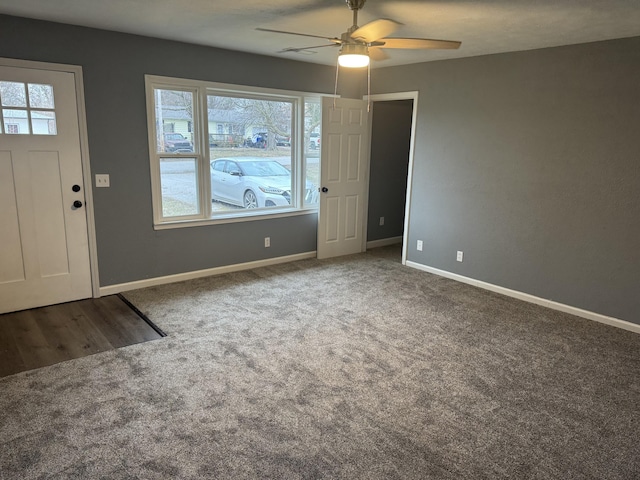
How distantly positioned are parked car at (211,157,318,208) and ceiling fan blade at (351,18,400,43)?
2462 mm

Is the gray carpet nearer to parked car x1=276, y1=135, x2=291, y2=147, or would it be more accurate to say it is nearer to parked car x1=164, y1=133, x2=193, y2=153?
parked car x1=164, y1=133, x2=193, y2=153

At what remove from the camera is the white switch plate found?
12.8 feet

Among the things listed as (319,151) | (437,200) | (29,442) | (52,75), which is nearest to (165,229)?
(52,75)

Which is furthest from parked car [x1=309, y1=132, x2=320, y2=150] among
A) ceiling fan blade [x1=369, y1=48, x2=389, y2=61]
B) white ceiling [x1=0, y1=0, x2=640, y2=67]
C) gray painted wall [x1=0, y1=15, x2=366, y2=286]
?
ceiling fan blade [x1=369, y1=48, x2=389, y2=61]

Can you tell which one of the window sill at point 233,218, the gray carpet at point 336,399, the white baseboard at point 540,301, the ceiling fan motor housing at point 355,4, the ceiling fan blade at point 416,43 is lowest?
the gray carpet at point 336,399

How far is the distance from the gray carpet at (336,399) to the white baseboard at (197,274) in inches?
14.1

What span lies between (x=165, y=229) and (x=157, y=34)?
5.97 ft

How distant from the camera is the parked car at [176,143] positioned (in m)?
4.28

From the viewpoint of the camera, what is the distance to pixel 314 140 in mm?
5383

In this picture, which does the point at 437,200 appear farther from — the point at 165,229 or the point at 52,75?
the point at 52,75

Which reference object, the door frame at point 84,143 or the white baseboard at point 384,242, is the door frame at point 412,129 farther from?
the door frame at point 84,143

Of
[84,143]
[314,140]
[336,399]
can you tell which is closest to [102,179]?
[84,143]

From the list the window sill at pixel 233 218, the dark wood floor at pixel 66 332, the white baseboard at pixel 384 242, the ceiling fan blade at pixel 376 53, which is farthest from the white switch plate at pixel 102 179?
the white baseboard at pixel 384 242

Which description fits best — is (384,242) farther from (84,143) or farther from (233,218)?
(84,143)
